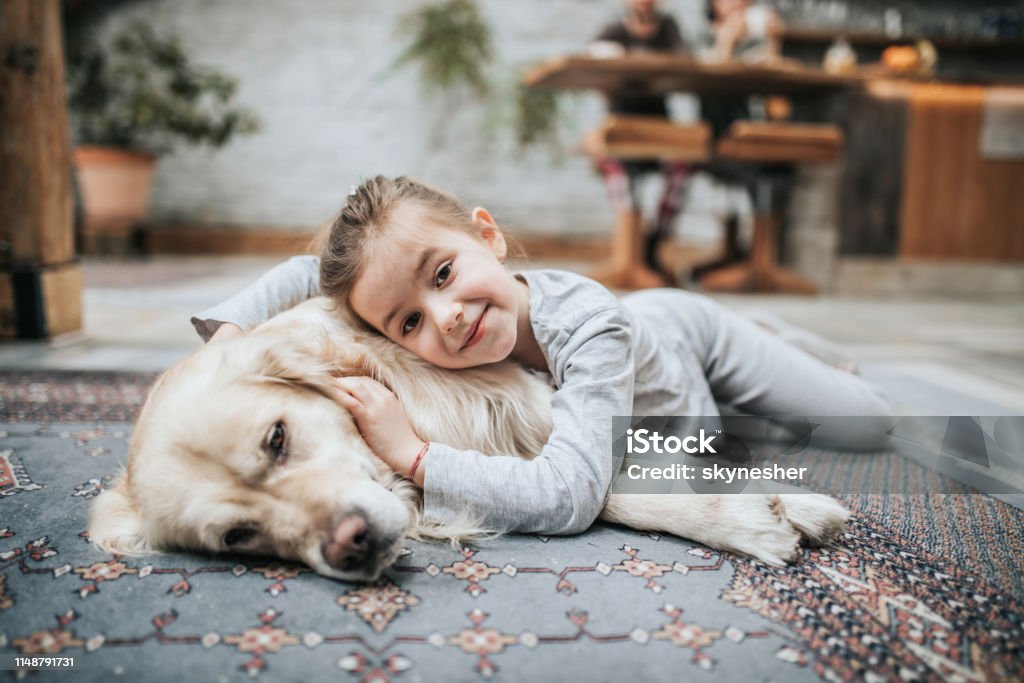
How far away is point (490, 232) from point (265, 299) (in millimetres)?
506

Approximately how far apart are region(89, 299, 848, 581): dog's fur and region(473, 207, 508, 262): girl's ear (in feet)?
0.90

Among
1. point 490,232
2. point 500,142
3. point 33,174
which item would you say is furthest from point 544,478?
point 500,142

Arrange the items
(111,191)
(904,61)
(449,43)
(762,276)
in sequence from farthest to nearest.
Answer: (449,43), (111,191), (904,61), (762,276)

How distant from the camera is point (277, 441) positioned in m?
1.06

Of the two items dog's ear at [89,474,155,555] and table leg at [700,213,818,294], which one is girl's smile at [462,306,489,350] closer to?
dog's ear at [89,474,155,555]

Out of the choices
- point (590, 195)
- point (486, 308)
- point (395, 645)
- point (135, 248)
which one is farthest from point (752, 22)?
point (135, 248)

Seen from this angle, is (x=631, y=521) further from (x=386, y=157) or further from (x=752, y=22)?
(x=386, y=157)

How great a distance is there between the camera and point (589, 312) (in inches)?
51.1

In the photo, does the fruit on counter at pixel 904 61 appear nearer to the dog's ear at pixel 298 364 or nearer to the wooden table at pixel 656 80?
the wooden table at pixel 656 80

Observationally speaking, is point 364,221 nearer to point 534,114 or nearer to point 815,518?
point 815,518

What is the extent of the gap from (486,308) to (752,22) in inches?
168

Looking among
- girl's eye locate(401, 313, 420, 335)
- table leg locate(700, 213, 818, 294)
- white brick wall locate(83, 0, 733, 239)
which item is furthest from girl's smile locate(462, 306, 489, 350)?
white brick wall locate(83, 0, 733, 239)

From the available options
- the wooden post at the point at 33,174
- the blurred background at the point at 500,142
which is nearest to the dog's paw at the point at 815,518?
the blurred background at the point at 500,142

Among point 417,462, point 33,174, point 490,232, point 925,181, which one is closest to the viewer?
point 417,462
